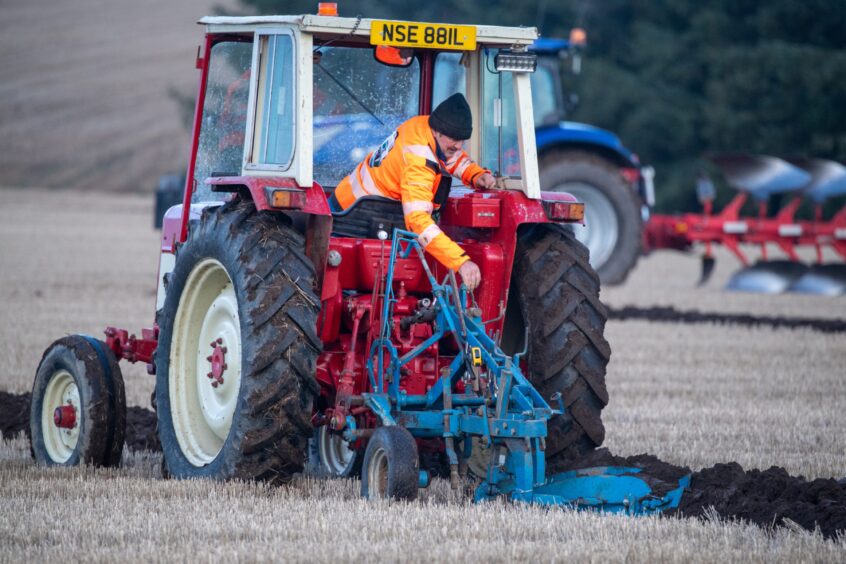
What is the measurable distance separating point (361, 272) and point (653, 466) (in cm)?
169

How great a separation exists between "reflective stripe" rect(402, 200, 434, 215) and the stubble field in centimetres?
132

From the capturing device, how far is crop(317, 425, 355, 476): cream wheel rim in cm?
756

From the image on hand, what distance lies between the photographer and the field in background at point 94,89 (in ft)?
170

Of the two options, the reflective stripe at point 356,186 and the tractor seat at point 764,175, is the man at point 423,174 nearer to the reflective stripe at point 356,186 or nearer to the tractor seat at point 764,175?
the reflective stripe at point 356,186

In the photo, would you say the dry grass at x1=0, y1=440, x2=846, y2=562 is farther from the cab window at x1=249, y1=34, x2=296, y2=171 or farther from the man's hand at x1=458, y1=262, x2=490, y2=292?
the cab window at x1=249, y1=34, x2=296, y2=171

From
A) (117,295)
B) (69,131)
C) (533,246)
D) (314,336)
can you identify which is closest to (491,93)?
(533,246)

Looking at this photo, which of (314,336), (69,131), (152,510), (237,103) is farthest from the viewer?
(69,131)

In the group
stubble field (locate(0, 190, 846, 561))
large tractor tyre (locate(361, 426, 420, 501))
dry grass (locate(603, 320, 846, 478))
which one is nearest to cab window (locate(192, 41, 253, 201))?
stubble field (locate(0, 190, 846, 561))

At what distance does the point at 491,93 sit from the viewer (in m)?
7.54

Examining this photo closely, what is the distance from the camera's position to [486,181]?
7.20 metres

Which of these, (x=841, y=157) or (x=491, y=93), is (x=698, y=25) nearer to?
(x=841, y=157)

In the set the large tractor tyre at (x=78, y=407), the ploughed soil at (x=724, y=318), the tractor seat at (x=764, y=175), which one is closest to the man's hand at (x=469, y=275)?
the large tractor tyre at (x=78, y=407)

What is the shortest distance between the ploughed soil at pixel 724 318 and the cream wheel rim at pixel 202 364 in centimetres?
888

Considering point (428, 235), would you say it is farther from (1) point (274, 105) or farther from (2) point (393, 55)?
(2) point (393, 55)
